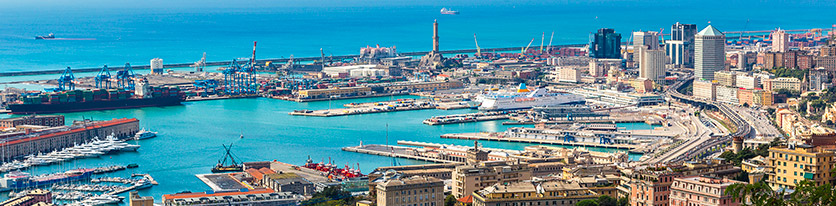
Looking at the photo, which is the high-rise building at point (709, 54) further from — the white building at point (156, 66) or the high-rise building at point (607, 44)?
the white building at point (156, 66)

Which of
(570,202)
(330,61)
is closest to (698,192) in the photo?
(570,202)

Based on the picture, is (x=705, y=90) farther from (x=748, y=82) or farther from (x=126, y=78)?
(x=126, y=78)

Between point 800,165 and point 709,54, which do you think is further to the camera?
→ point 709,54

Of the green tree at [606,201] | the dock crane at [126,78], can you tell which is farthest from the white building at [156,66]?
the green tree at [606,201]

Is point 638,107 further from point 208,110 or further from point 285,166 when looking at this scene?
point 285,166

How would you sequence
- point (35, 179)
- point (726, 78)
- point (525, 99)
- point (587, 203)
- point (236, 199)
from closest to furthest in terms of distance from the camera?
1. point (587, 203)
2. point (236, 199)
3. point (35, 179)
4. point (525, 99)
5. point (726, 78)

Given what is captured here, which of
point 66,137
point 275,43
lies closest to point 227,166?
point 66,137

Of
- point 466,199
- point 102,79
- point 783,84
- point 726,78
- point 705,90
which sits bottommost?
point 466,199

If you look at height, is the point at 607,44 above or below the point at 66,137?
above

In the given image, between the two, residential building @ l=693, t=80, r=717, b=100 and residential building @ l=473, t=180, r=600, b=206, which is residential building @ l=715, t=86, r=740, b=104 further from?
residential building @ l=473, t=180, r=600, b=206
